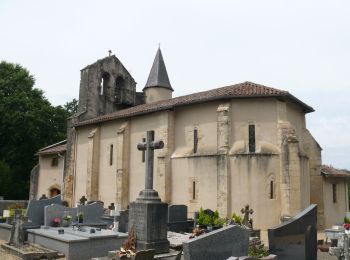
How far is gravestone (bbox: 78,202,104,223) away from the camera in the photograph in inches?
589

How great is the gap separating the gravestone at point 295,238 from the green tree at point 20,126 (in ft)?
92.8

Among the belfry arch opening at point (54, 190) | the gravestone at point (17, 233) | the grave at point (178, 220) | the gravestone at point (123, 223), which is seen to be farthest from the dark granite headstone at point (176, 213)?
the belfry arch opening at point (54, 190)

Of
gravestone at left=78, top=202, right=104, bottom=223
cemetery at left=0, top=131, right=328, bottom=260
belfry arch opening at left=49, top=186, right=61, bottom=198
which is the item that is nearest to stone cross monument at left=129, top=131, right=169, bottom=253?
cemetery at left=0, top=131, right=328, bottom=260

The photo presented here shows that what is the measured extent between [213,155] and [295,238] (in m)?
10.5

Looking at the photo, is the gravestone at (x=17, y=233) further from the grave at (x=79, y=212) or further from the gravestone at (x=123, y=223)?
the gravestone at (x=123, y=223)

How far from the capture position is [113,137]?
24.3 meters

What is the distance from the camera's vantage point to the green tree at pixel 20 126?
32.6 meters

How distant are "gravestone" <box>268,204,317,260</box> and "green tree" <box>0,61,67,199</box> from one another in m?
28.3

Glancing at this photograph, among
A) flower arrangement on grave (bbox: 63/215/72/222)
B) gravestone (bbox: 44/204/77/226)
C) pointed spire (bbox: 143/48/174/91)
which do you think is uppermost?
pointed spire (bbox: 143/48/174/91)

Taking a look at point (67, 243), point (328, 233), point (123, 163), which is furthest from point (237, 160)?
point (67, 243)

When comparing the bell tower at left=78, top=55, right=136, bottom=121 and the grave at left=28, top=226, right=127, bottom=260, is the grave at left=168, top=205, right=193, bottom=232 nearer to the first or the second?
the grave at left=28, top=226, right=127, bottom=260

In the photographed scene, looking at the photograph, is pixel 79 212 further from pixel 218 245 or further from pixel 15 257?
pixel 218 245

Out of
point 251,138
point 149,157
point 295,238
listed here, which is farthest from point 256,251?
→ point 251,138

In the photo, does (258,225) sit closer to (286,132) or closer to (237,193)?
(237,193)
